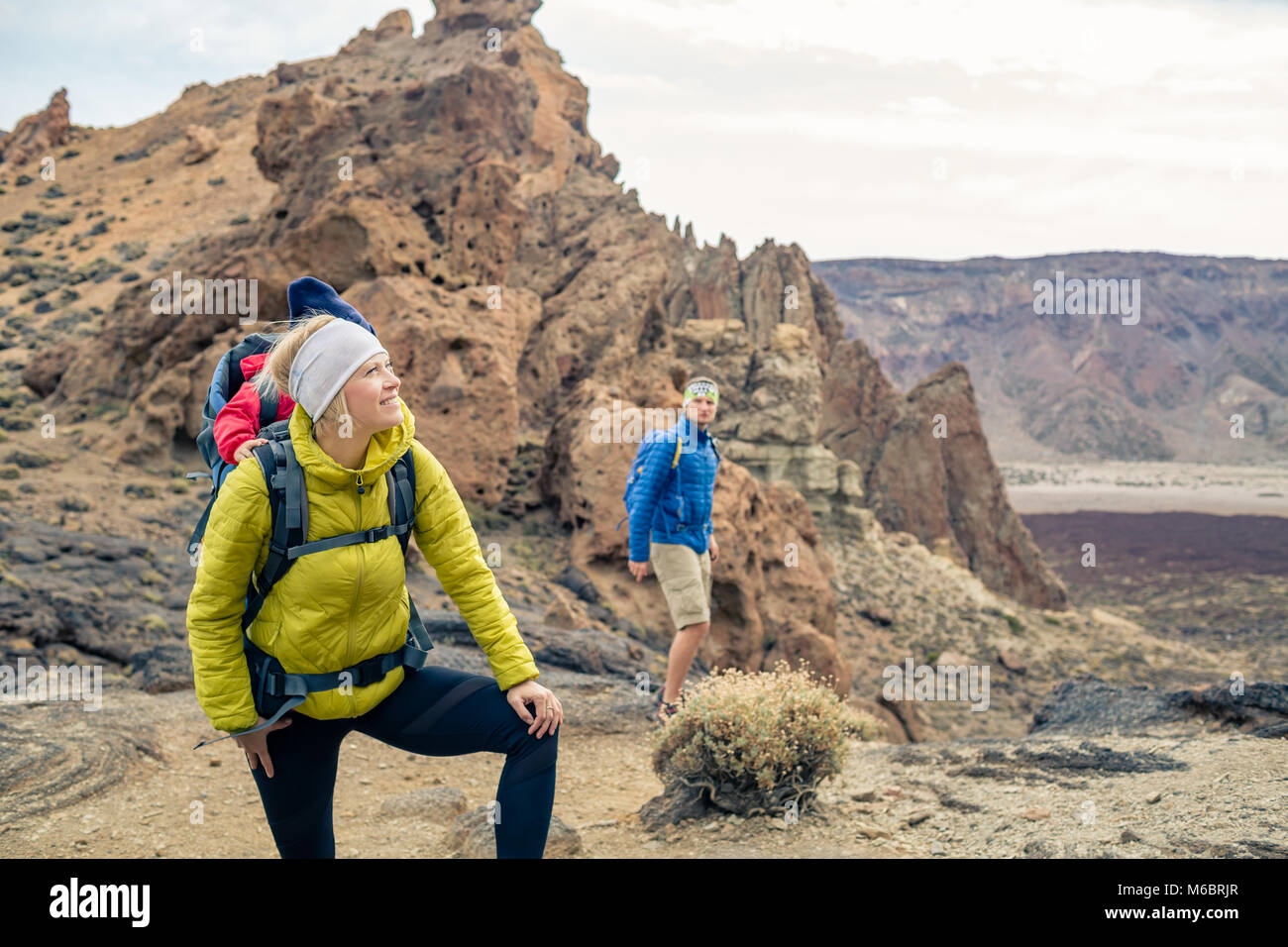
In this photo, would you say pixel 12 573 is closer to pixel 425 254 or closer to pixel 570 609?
pixel 570 609

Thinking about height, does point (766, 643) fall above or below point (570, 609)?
below

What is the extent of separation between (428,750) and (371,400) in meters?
0.93

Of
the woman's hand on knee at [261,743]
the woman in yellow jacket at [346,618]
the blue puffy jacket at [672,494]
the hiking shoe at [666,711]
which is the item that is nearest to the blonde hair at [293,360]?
the woman in yellow jacket at [346,618]

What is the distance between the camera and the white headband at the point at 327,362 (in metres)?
2.23

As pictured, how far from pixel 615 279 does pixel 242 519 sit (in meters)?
15.2

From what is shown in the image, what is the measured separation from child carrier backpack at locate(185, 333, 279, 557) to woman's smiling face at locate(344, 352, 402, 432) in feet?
1.43

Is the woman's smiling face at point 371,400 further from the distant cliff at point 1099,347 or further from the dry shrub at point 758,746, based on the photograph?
the distant cliff at point 1099,347

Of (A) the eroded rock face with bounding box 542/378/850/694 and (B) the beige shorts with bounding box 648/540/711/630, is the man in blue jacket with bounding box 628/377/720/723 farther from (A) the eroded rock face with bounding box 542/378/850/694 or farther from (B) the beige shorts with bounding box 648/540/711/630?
(A) the eroded rock face with bounding box 542/378/850/694

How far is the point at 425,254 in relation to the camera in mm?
11984

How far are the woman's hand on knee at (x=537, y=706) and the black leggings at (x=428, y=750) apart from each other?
0.03m

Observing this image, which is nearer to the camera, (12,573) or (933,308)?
(12,573)

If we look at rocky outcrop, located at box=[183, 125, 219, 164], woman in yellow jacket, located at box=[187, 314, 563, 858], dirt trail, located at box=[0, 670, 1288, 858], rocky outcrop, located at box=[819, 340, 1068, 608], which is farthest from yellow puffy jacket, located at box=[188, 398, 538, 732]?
rocky outcrop, located at box=[183, 125, 219, 164]

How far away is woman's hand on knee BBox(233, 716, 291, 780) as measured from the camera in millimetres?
2250
